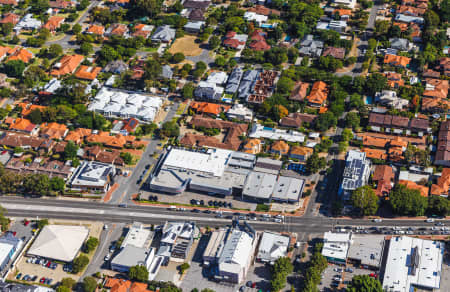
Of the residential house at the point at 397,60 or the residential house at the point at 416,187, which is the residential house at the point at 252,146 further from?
the residential house at the point at 397,60

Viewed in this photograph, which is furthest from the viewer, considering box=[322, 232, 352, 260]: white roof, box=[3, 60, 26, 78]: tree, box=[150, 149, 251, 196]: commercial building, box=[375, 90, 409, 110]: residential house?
box=[3, 60, 26, 78]: tree

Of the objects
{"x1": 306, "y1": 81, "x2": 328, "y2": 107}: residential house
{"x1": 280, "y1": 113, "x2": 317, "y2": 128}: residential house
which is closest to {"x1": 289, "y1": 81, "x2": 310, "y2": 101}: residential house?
{"x1": 306, "y1": 81, "x2": 328, "y2": 107}: residential house

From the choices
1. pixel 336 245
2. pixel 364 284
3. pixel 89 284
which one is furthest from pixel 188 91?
pixel 364 284

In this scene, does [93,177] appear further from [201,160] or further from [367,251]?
[367,251]

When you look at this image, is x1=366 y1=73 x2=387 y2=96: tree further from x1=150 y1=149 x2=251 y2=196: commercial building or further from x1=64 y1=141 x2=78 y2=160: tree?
x1=64 y1=141 x2=78 y2=160: tree

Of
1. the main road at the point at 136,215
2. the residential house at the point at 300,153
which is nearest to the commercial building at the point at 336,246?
the main road at the point at 136,215
